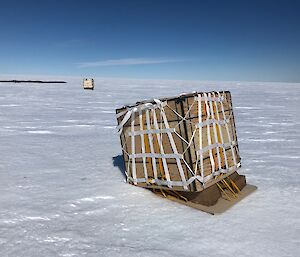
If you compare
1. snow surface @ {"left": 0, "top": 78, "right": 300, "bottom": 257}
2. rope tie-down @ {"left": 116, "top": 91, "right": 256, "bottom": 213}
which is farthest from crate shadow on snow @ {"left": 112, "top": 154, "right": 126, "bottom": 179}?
rope tie-down @ {"left": 116, "top": 91, "right": 256, "bottom": 213}

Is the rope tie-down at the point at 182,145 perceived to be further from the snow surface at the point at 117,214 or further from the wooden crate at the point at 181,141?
the snow surface at the point at 117,214

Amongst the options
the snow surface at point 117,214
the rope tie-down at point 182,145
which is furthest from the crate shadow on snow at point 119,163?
the rope tie-down at point 182,145

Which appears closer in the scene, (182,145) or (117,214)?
(117,214)

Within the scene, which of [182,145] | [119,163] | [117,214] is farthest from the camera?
[119,163]

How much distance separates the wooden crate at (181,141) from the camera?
4.58 m

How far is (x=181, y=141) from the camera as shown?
4633 mm

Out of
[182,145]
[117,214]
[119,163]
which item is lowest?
[117,214]

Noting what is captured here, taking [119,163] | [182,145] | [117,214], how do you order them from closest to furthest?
1. [117,214]
2. [182,145]
3. [119,163]

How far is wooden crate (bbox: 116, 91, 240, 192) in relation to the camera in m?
4.58

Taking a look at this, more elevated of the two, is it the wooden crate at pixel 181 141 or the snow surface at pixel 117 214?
the wooden crate at pixel 181 141

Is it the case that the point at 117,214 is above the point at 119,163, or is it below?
below

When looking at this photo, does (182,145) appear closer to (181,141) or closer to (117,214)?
(181,141)

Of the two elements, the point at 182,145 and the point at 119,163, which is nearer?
the point at 182,145

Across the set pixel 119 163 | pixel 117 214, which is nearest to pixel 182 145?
pixel 117 214
